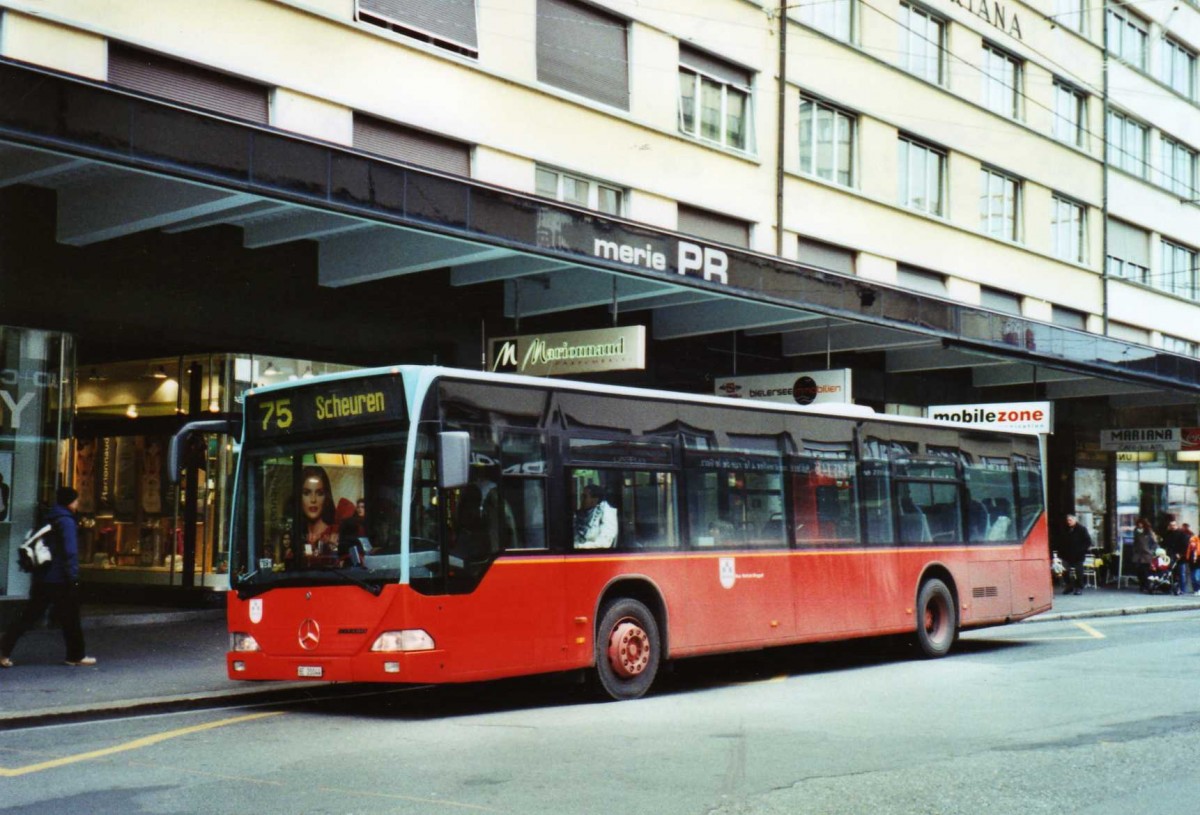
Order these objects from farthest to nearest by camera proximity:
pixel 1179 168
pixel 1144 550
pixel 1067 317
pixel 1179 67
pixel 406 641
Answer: pixel 1179 67 → pixel 1179 168 → pixel 1067 317 → pixel 1144 550 → pixel 406 641

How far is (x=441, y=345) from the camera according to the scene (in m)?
19.3

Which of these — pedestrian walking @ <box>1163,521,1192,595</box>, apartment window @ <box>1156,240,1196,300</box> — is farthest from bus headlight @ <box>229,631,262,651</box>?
apartment window @ <box>1156,240,1196,300</box>

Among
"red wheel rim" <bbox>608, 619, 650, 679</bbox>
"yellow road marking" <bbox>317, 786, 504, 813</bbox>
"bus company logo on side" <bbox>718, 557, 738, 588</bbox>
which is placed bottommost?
"yellow road marking" <bbox>317, 786, 504, 813</bbox>

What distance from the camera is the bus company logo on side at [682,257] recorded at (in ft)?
54.5

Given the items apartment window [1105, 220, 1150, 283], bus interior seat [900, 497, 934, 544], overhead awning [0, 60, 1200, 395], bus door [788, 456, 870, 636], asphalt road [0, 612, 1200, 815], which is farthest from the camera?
apartment window [1105, 220, 1150, 283]

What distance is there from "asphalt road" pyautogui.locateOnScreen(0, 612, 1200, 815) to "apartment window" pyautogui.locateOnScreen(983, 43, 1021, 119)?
66.4ft

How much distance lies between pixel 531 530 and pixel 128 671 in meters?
4.70

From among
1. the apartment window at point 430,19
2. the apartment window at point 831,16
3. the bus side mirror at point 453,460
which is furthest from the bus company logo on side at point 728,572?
the apartment window at point 831,16

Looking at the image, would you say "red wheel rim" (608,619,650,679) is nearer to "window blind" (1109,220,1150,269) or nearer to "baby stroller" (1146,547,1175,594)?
"baby stroller" (1146,547,1175,594)

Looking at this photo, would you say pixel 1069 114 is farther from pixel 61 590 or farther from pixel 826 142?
pixel 61 590

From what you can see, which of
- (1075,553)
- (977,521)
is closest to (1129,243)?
(1075,553)

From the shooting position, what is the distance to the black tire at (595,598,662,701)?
11695mm

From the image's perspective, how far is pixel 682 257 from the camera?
57.9 ft

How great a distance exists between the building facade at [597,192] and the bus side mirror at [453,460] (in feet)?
13.9
